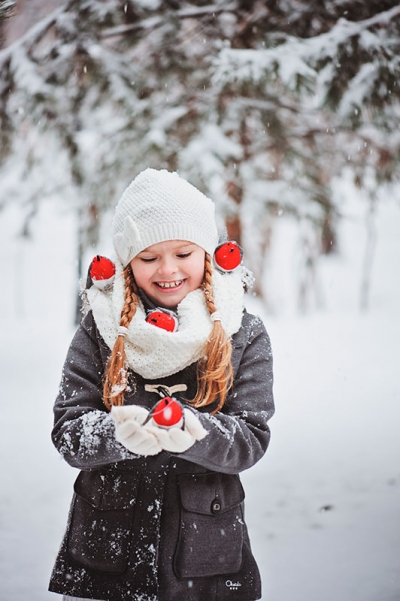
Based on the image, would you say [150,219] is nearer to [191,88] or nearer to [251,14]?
[251,14]

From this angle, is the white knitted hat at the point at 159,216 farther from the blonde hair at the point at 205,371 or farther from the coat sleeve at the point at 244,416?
the coat sleeve at the point at 244,416

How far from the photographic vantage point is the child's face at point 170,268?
6.32 ft

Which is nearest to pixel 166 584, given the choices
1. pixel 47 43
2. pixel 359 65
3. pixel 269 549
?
pixel 269 549

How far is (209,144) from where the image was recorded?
6.06 metres

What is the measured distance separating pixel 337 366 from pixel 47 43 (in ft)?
14.8

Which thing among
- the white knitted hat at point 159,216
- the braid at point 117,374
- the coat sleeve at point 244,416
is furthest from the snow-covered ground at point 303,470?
the white knitted hat at point 159,216

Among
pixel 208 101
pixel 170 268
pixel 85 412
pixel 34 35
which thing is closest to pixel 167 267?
pixel 170 268

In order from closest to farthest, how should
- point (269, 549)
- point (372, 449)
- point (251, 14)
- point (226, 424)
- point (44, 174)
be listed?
point (226, 424) → point (269, 549) → point (372, 449) → point (251, 14) → point (44, 174)

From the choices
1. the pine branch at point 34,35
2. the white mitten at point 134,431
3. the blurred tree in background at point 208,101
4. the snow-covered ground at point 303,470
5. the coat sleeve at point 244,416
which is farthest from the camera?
the pine branch at point 34,35

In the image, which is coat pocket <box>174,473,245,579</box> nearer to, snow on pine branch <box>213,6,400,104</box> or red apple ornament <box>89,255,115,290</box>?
red apple ornament <box>89,255,115,290</box>

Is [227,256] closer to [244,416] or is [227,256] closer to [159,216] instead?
[159,216]

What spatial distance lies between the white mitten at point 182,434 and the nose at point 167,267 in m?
0.52

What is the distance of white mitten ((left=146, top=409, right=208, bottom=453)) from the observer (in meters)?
1.48

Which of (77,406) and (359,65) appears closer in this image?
(77,406)
